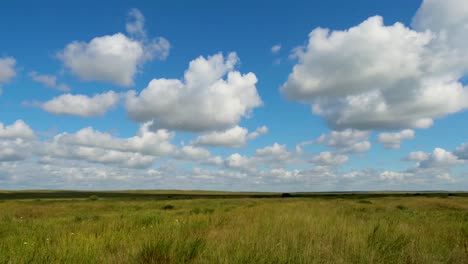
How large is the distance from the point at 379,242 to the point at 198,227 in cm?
502

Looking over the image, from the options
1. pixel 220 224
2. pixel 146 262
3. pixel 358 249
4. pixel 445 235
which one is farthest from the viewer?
pixel 220 224

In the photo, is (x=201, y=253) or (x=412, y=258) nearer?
(x=201, y=253)

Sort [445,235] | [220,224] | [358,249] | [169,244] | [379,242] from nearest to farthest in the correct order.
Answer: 1. [169,244]
2. [358,249]
3. [379,242]
4. [445,235]
5. [220,224]

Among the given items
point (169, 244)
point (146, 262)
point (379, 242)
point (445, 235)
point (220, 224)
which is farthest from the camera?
point (220, 224)

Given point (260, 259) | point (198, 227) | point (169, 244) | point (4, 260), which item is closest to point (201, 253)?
point (169, 244)

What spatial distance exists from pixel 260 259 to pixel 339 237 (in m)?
3.21

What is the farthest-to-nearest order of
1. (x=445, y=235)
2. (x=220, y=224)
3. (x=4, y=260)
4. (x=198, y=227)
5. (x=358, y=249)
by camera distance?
(x=220, y=224), (x=198, y=227), (x=445, y=235), (x=358, y=249), (x=4, y=260)

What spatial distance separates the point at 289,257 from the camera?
6.04 m

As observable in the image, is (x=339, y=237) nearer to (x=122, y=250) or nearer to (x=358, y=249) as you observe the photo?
(x=358, y=249)

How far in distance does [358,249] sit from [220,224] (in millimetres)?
5881

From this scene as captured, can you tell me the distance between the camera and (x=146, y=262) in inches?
235

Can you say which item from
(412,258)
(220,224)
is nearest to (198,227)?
(220,224)

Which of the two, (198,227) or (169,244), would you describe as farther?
(198,227)

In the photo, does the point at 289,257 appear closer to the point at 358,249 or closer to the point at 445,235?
the point at 358,249
